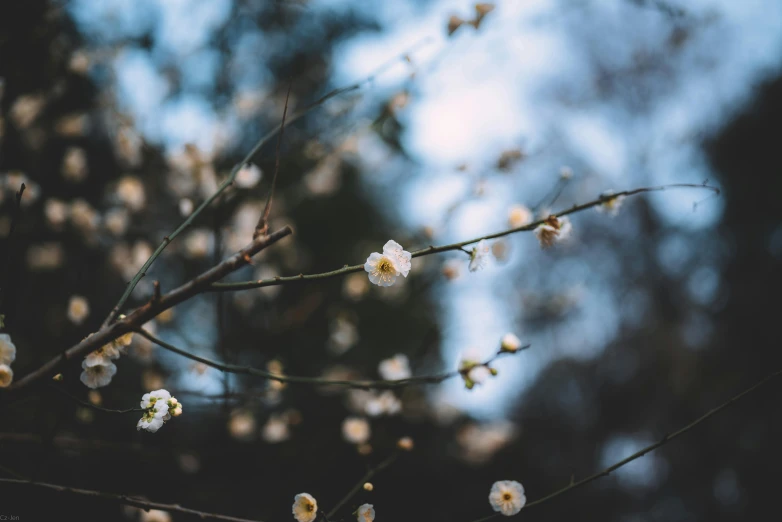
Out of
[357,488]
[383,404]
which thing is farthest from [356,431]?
[357,488]

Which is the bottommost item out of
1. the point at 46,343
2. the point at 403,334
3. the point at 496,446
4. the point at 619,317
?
the point at 496,446

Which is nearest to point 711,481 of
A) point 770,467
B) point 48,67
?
point 770,467

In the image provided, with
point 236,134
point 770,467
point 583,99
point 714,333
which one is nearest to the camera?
point 236,134

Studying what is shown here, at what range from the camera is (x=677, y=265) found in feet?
27.5

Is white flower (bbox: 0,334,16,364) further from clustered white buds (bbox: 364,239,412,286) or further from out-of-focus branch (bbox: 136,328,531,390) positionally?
clustered white buds (bbox: 364,239,412,286)

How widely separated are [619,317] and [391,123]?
730 cm

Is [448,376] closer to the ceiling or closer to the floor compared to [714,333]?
closer to the floor

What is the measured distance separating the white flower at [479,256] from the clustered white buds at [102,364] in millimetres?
815

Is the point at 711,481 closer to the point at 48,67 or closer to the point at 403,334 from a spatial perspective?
the point at 403,334

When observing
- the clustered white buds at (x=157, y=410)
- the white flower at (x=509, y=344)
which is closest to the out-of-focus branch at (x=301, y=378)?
the white flower at (x=509, y=344)

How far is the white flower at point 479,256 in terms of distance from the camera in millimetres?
1156

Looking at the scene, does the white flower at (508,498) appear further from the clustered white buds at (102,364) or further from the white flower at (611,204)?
the clustered white buds at (102,364)

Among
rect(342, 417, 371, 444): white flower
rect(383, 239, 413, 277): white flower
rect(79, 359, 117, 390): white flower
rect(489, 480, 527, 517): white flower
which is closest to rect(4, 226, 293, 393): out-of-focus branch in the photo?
rect(79, 359, 117, 390): white flower

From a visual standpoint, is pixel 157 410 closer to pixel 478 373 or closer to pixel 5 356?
pixel 5 356
